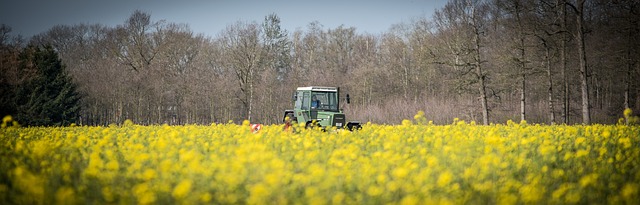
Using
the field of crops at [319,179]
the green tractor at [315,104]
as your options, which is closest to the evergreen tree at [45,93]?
the green tractor at [315,104]

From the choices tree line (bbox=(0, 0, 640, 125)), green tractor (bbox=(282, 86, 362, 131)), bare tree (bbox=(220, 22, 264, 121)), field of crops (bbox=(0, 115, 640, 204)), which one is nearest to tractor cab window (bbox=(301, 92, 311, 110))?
green tractor (bbox=(282, 86, 362, 131))

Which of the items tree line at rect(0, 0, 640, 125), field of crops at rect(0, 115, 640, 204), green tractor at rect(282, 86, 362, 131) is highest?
tree line at rect(0, 0, 640, 125)

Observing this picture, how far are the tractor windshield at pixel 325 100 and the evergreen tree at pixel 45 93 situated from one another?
2397 cm

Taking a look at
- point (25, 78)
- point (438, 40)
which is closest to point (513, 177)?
point (438, 40)

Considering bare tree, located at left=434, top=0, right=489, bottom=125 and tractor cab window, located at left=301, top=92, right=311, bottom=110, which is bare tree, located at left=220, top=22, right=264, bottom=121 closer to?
bare tree, located at left=434, top=0, right=489, bottom=125

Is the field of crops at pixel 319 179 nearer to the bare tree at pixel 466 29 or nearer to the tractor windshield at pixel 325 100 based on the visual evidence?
the tractor windshield at pixel 325 100

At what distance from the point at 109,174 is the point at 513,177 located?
509cm

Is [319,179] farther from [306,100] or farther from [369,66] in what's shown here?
[369,66]

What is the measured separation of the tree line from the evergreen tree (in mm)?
842

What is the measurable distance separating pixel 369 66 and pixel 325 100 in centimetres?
2471

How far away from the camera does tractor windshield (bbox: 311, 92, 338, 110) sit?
54.3 ft

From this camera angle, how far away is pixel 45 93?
109 ft

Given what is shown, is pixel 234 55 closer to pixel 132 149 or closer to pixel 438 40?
pixel 438 40

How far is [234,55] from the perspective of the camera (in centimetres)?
3800
